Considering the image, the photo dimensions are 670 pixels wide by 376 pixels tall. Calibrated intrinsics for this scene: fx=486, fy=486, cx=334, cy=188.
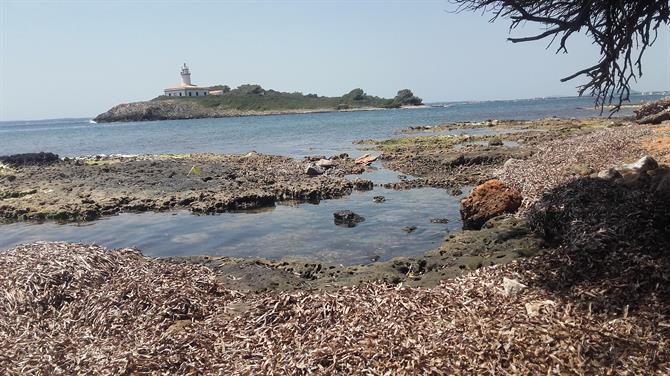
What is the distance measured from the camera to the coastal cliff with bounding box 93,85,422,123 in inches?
4892

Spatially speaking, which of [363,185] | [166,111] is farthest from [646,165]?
[166,111]

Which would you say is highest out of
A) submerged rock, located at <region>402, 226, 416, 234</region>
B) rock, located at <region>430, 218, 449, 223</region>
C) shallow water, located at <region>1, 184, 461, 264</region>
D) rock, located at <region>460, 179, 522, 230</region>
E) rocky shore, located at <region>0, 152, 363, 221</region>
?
rock, located at <region>460, 179, 522, 230</region>

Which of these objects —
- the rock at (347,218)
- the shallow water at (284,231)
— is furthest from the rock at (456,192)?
the rock at (347,218)

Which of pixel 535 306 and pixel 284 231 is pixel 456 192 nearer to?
pixel 284 231

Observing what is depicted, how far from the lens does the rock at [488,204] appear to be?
35.8 feet

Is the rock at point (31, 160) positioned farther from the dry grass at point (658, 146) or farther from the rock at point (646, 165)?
the dry grass at point (658, 146)

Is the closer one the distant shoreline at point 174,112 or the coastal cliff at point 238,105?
the distant shoreline at point 174,112

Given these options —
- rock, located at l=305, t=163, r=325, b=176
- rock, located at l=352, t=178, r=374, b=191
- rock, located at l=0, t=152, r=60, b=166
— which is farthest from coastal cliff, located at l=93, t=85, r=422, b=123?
rock, located at l=352, t=178, r=374, b=191

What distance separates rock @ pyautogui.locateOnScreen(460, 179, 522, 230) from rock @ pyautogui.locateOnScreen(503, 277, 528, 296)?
5087mm

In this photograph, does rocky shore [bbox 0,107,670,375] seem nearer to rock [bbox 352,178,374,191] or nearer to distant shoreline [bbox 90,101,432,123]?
rock [bbox 352,178,374,191]

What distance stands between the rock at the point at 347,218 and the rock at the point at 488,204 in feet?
10.0

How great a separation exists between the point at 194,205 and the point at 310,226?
15.6 ft

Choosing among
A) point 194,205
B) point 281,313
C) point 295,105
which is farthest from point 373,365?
point 295,105

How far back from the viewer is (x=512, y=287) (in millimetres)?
5926
